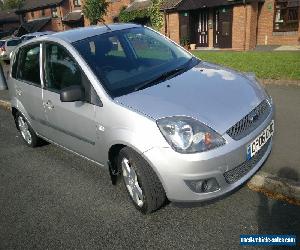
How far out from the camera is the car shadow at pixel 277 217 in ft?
10.4

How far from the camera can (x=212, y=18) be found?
21.1 m

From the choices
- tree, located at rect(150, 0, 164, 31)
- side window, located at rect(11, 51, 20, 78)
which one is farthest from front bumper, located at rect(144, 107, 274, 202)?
tree, located at rect(150, 0, 164, 31)

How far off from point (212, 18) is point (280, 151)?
1810 cm

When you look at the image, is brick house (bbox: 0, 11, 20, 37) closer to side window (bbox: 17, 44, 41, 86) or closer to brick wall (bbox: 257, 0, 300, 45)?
brick wall (bbox: 257, 0, 300, 45)

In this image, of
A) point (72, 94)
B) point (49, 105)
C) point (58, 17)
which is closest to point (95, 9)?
point (58, 17)

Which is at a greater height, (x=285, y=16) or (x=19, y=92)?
(x=285, y=16)

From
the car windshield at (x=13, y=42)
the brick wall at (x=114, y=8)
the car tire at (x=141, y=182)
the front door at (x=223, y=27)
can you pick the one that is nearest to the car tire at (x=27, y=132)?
the car tire at (x=141, y=182)

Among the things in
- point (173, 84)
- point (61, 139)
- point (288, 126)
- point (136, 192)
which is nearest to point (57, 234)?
point (136, 192)

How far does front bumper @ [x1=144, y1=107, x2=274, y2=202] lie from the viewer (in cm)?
302

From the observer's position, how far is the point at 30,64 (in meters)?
5.08

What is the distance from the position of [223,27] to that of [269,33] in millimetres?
2824

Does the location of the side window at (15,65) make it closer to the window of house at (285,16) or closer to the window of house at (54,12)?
the window of house at (285,16)

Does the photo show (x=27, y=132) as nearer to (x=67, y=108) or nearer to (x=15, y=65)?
(x=15, y=65)

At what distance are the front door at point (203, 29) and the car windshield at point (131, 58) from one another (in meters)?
17.6
